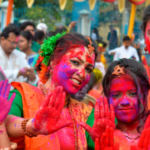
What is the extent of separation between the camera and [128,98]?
7.47 feet

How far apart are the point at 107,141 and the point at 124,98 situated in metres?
0.58

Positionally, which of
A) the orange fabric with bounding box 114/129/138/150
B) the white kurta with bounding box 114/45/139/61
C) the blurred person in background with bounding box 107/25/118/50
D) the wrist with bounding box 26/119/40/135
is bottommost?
the orange fabric with bounding box 114/129/138/150

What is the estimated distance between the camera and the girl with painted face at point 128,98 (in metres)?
2.25

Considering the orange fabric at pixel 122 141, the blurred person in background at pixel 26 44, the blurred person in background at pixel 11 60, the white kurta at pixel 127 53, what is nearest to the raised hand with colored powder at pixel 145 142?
the orange fabric at pixel 122 141

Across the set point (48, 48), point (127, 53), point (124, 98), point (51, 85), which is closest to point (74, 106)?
point (51, 85)

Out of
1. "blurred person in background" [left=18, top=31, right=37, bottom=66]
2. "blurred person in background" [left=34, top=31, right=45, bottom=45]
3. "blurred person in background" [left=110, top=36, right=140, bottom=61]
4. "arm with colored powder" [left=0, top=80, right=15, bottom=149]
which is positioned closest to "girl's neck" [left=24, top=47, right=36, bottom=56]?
"blurred person in background" [left=18, top=31, right=37, bottom=66]

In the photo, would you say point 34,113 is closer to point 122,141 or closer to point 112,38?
point 122,141

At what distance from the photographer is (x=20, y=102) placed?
7.06 ft

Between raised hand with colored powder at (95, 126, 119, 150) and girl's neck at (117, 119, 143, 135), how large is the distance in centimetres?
55

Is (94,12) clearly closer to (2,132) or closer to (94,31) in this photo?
(94,31)

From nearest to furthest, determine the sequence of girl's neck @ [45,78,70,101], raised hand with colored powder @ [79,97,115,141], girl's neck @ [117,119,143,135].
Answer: raised hand with colored powder @ [79,97,115,141], girl's neck @ [117,119,143,135], girl's neck @ [45,78,70,101]

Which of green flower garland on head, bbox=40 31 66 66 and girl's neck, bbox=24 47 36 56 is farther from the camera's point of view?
girl's neck, bbox=24 47 36 56

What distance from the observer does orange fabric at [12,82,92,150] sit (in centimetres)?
203

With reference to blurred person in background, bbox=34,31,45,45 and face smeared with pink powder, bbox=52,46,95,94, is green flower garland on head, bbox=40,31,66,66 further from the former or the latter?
blurred person in background, bbox=34,31,45,45
